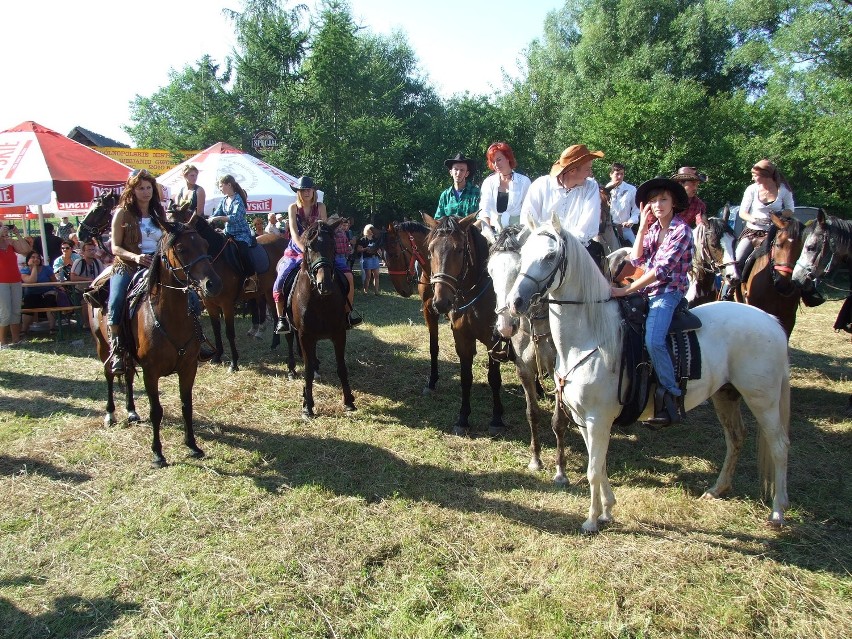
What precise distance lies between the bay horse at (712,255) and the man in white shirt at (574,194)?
2.90m

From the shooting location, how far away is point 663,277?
12.5ft

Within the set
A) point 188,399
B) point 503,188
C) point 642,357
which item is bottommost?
point 188,399

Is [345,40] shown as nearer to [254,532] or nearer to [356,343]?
[356,343]

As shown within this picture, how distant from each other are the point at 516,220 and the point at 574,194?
1.77m

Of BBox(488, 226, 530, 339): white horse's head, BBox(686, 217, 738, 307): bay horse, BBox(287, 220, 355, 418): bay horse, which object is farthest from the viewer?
BBox(686, 217, 738, 307): bay horse

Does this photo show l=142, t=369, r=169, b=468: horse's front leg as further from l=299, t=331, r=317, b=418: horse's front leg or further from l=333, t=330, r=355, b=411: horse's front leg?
l=333, t=330, r=355, b=411: horse's front leg

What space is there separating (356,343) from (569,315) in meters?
6.77

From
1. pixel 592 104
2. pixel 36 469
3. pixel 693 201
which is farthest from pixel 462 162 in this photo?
pixel 592 104

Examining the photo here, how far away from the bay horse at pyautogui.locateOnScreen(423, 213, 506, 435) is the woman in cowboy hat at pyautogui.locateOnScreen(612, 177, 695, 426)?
196cm

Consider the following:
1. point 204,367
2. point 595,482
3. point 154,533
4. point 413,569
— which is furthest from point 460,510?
point 204,367

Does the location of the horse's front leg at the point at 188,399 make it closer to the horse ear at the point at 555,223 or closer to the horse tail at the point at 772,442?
the horse ear at the point at 555,223

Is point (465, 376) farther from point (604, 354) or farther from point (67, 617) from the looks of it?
point (67, 617)

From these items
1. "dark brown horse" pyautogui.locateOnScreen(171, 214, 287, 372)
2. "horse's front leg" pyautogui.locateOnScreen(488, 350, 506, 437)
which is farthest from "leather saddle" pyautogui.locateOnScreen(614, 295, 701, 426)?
"dark brown horse" pyautogui.locateOnScreen(171, 214, 287, 372)

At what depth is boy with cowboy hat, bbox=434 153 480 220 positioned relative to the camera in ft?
24.2
